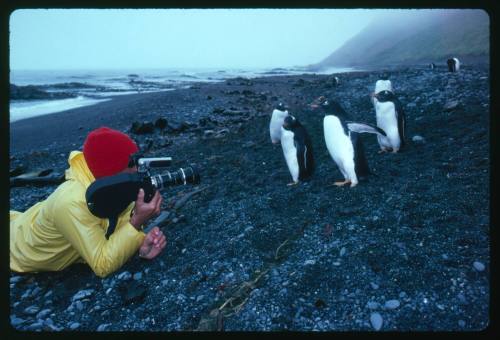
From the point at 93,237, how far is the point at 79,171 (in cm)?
41

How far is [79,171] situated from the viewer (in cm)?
220

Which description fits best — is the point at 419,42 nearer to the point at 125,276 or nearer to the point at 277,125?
the point at 277,125

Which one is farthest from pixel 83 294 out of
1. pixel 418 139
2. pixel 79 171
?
pixel 418 139

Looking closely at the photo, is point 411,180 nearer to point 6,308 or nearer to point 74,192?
point 74,192

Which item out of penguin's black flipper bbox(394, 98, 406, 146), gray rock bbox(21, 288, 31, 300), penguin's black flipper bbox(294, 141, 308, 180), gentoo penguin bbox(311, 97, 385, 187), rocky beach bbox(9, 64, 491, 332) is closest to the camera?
rocky beach bbox(9, 64, 491, 332)

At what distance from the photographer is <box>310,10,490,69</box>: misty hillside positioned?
76.6ft

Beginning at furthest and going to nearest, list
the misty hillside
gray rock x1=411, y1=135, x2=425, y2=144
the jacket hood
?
the misty hillside < gray rock x1=411, y1=135, x2=425, y2=144 < the jacket hood

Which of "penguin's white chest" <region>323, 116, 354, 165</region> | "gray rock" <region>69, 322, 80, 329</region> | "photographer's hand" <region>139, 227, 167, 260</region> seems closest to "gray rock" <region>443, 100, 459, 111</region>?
"penguin's white chest" <region>323, 116, 354, 165</region>

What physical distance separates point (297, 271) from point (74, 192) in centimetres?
138

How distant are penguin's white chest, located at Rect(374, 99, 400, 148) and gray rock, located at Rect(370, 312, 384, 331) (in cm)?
295

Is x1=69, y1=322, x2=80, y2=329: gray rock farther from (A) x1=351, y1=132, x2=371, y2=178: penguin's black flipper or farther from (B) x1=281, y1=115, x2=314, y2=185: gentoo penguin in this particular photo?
(A) x1=351, y1=132, x2=371, y2=178: penguin's black flipper

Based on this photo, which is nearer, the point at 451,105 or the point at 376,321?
the point at 376,321

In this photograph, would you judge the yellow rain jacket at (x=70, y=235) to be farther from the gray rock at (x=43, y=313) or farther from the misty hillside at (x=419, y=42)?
the misty hillside at (x=419, y=42)
